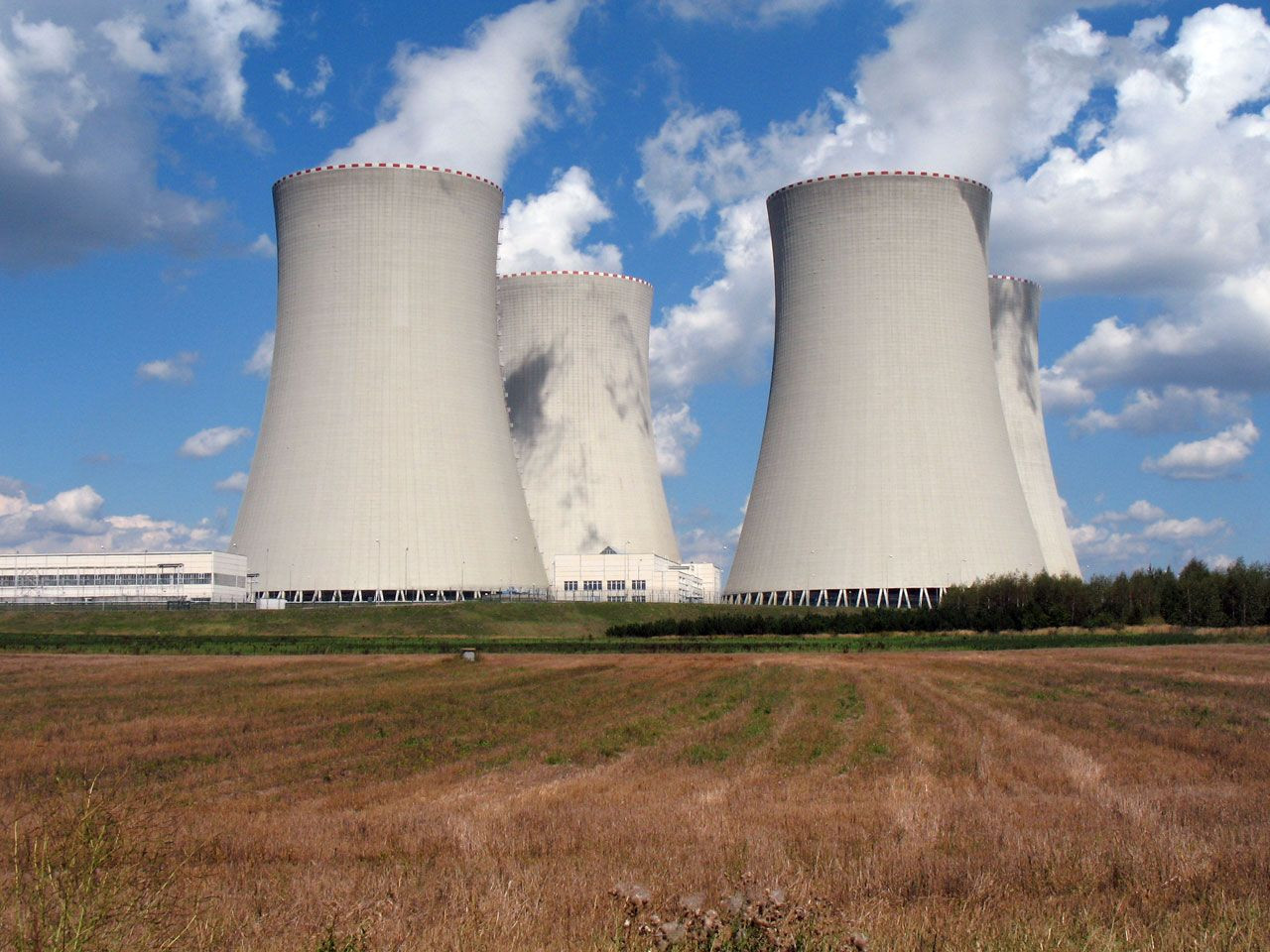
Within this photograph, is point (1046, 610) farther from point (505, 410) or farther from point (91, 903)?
point (91, 903)

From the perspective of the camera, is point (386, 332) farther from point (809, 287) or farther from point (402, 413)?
point (809, 287)

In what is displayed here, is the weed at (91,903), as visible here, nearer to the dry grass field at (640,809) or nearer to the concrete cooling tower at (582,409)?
the dry grass field at (640,809)

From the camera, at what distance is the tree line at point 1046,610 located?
130ft

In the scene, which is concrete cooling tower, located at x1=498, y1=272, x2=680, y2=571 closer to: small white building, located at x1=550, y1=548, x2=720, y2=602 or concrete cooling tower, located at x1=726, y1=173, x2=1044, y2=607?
small white building, located at x1=550, y1=548, x2=720, y2=602

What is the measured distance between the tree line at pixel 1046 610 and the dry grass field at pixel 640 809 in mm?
21390

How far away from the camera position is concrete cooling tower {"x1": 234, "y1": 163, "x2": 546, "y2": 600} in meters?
38.2

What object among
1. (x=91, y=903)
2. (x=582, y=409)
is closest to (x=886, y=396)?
(x=582, y=409)

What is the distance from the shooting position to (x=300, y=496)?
38.8 metres

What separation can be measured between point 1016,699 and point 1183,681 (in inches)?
182

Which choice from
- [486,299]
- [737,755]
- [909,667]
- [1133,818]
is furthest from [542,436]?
[1133,818]

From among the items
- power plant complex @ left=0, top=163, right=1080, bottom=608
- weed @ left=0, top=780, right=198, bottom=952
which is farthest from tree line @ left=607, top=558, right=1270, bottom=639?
weed @ left=0, top=780, right=198, bottom=952

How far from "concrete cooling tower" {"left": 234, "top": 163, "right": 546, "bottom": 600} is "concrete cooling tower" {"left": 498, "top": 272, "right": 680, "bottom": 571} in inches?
429

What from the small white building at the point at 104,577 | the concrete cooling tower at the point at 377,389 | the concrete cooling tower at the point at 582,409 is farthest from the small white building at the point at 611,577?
the small white building at the point at 104,577

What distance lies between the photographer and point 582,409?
50.8m
